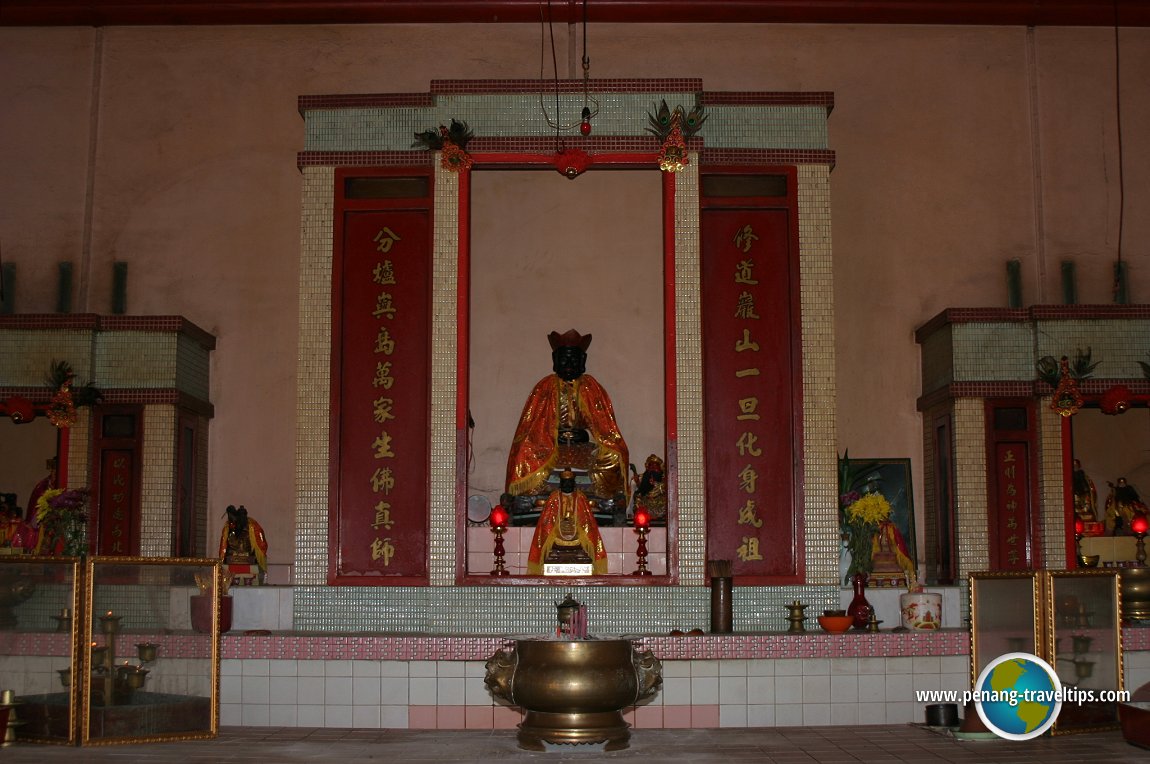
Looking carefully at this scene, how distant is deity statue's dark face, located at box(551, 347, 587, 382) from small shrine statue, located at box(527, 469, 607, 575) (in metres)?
1.00

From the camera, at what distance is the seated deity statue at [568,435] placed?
29.5ft

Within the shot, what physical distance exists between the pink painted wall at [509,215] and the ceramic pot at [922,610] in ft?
7.86

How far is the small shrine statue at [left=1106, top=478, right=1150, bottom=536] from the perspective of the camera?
32.4 ft

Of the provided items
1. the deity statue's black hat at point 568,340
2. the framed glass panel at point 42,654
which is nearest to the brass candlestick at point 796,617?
the deity statue's black hat at point 568,340

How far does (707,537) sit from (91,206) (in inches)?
234

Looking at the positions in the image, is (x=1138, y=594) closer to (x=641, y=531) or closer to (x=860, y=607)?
(x=860, y=607)

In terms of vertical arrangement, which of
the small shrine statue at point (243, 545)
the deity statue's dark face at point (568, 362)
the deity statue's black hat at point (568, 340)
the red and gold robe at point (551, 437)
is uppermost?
the deity statue's black hat at point (568, 340)

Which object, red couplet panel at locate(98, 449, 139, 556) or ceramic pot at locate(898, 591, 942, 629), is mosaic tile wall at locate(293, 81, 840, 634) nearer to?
ceramic pot at locate(898, 591, 942, 629)

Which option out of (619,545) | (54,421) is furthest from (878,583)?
(54,421)

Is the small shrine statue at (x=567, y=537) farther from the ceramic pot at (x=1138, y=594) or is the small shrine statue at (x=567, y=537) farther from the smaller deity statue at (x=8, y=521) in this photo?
the smaller deity statue at (x=8, y=521)

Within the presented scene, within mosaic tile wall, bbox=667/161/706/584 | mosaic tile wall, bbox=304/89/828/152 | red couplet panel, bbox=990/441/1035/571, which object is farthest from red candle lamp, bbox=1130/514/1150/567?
mosaic tile wall, bbox=304/89/828/152

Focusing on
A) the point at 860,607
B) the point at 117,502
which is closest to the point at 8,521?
the point at 117,502

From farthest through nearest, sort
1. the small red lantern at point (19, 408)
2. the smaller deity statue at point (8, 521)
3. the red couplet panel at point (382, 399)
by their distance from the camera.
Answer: the smaller deity statue at point (8, 521) → the small red lantern at point (19, 408) → the red couplet panel at point (382, 399)

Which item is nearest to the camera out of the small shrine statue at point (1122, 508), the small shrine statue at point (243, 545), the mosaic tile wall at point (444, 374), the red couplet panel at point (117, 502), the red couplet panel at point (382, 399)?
the mosaic tile wall at point (444, 374)
